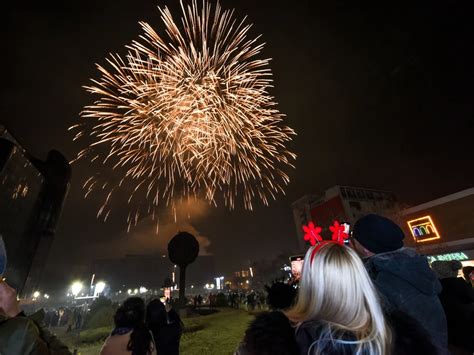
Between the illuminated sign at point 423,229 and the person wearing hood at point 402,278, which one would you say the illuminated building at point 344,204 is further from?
the person wearing hood at point 402,278

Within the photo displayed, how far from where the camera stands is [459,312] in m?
3.46

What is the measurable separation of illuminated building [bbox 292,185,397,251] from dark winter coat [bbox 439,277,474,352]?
59794 mm

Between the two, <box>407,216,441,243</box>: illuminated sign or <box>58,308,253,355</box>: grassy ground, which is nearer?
<box>58,308,253,355</box>: grassy ground

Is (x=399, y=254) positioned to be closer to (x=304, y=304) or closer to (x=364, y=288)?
(x=364, y=288)

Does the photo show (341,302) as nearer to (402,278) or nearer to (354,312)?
(354,312)

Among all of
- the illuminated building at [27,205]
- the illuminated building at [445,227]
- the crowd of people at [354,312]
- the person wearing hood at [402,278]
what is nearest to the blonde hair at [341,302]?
the crowd of people at [354,312]

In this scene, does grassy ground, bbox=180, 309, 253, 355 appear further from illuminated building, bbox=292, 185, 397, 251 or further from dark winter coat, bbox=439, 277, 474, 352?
illuminated building, bbox=292, 185, 397, 251

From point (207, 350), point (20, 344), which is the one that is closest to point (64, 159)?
point (207, 350)

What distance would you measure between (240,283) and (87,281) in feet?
247

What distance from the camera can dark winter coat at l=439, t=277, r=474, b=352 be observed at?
333cm

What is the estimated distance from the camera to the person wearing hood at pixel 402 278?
2654 mm

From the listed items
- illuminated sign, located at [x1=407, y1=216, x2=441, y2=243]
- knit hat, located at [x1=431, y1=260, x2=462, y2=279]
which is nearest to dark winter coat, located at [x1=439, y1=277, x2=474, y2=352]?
knit hat, located at [x1=431, y1=260, x2=462, y2=279]

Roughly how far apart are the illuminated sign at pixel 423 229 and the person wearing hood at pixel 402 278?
43.2 m

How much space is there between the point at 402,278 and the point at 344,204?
6704cm
